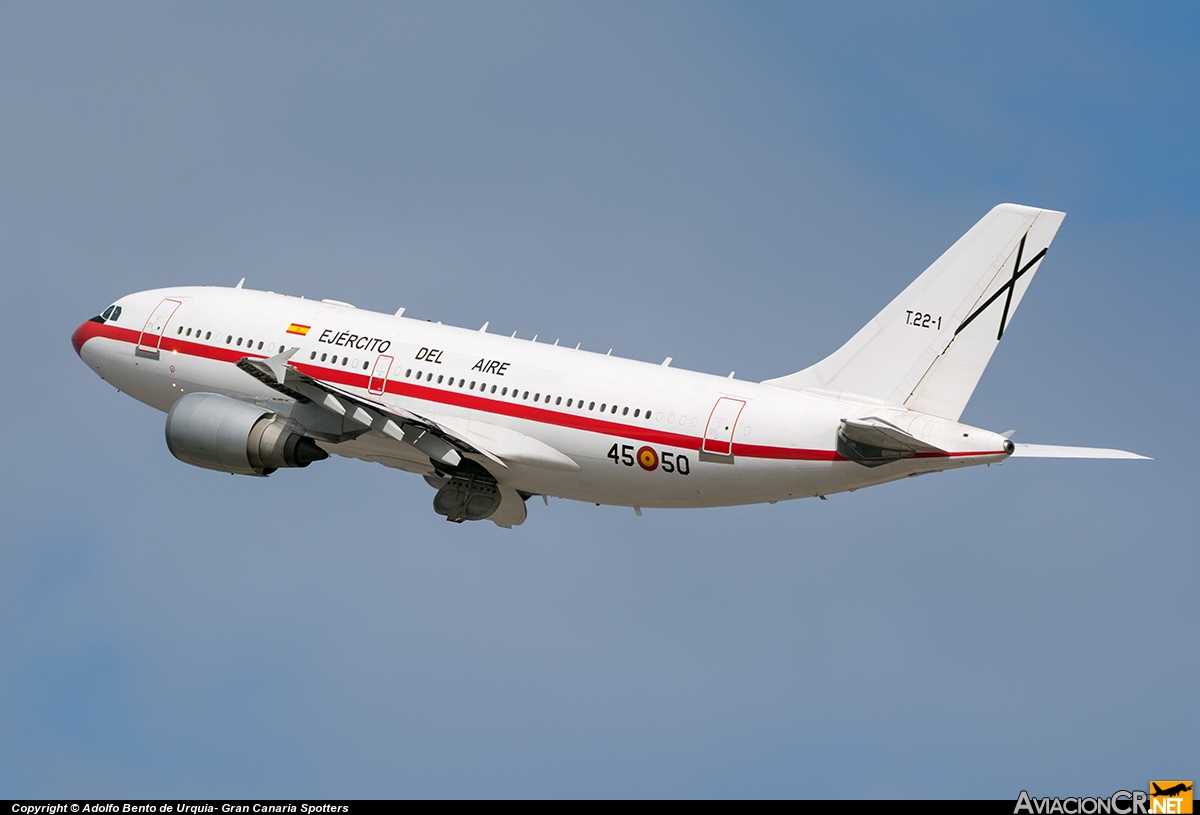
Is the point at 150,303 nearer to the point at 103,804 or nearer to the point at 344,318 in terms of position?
the point at 344,318

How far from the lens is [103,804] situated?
4384 cm

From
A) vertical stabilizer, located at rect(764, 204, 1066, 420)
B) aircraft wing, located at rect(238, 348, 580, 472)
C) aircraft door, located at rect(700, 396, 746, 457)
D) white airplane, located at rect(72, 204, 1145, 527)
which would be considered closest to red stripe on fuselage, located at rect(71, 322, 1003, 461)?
white airplane, located at rect(72, 204, 1145, 527)

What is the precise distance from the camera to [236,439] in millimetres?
53969

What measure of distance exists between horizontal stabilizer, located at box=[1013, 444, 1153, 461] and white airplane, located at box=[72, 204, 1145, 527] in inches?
2.7

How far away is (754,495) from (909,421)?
14.0ft

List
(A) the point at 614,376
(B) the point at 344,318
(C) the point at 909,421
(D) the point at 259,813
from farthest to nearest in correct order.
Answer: (B) the point at 344,318
(A) the point at 614,376
(C) the point at 909,421
(D) the point at 259,813

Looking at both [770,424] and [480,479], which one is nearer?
[770,424]

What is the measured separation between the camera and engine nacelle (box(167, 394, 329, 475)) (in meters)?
54.0

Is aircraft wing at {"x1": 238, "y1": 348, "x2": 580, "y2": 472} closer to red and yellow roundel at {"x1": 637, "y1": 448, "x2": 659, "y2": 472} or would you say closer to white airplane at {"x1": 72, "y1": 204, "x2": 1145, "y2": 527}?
white airplane at {"x1": 72, "y1": 204, "x2": 1145, "y2": 527}

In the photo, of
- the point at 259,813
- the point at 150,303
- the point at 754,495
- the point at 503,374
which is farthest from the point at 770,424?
the point at 150,303

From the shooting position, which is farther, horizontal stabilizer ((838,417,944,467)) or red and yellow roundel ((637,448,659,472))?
red and yellow roundel ((637,448,659,472))

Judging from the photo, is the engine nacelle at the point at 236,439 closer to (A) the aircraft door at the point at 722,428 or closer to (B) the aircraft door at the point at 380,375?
(B) the aircraft door at the point at 380,375

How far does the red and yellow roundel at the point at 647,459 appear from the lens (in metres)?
51.5

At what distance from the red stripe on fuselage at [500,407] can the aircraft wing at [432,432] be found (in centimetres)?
58
